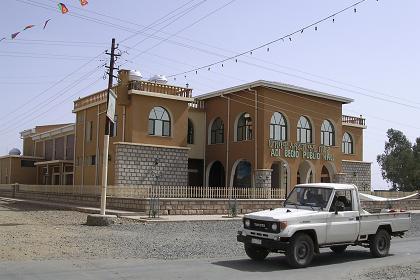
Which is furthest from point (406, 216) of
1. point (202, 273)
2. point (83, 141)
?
point (83, 141)

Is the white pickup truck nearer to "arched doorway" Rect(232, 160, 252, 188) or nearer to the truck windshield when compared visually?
the truck windshield

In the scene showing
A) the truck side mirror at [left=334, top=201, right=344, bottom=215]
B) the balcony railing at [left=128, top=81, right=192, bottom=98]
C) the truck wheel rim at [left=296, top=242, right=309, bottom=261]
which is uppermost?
the balcony railing at [left=128, top=81, right=192, bottom=98]

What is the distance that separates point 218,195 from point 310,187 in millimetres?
15238

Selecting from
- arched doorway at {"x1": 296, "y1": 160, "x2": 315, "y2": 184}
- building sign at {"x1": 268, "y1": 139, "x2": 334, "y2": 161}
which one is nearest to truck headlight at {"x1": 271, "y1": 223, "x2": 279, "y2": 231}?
building sign at {"x1": 268, "y1": 139, "x2": 334, "y2": 161}

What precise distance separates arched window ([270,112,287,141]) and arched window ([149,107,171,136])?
6.92 m

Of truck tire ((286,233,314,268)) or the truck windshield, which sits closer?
truck tire ((286,233,314,268))

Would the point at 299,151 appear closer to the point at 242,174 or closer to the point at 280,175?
the point at 280,175

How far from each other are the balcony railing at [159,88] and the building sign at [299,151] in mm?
6492

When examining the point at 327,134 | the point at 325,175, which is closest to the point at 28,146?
the point at 325,175

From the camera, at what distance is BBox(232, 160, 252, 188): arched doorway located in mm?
37156

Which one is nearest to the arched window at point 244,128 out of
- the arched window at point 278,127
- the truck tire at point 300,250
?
the arched window at point 278,127

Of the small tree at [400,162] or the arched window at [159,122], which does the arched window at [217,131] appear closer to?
the arched window at [159,122]

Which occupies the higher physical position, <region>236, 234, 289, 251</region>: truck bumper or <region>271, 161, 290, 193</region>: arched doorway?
<region>271, 161, 290, 193</region>: arched doorway

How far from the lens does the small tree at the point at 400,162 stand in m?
61.0
